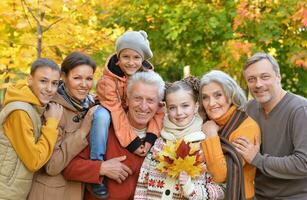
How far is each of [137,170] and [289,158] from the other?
1.14 meters

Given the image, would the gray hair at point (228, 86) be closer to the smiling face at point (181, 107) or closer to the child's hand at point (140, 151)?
the smiling face at point (181, 107)

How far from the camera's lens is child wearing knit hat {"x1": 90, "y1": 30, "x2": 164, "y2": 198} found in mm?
3678

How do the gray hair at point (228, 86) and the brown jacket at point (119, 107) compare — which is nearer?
the gray hair at point (228, 86)

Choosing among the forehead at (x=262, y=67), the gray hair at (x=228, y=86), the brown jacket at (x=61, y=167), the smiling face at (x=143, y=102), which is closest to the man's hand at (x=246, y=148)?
the gray hair at (x=228, y=86)

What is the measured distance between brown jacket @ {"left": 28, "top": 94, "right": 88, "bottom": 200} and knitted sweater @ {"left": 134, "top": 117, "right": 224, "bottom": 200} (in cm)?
50

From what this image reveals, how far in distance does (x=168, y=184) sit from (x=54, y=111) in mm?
1001

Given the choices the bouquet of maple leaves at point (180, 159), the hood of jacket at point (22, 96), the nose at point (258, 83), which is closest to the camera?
the bouquet of maple leaves at point (180, 159)

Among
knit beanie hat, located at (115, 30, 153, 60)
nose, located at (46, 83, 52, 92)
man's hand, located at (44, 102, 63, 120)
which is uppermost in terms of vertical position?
knit beanie hat, located at (115, 30, 153, 60)

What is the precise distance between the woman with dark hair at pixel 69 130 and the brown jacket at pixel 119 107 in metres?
0.13

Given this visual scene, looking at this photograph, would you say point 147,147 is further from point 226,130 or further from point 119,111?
point 226,130

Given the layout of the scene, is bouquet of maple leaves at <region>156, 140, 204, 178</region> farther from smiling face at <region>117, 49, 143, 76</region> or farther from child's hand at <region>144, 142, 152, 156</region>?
smiling face at <region>117, 49, 143, 76</region>

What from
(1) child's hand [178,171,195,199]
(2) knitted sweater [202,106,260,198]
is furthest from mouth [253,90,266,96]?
(1) child's hand [178,171,195,199]

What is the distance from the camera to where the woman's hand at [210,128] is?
3502 mm

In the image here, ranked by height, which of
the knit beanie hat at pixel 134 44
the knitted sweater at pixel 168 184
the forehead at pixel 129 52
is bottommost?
the knitted sweater at pixel 168 184
